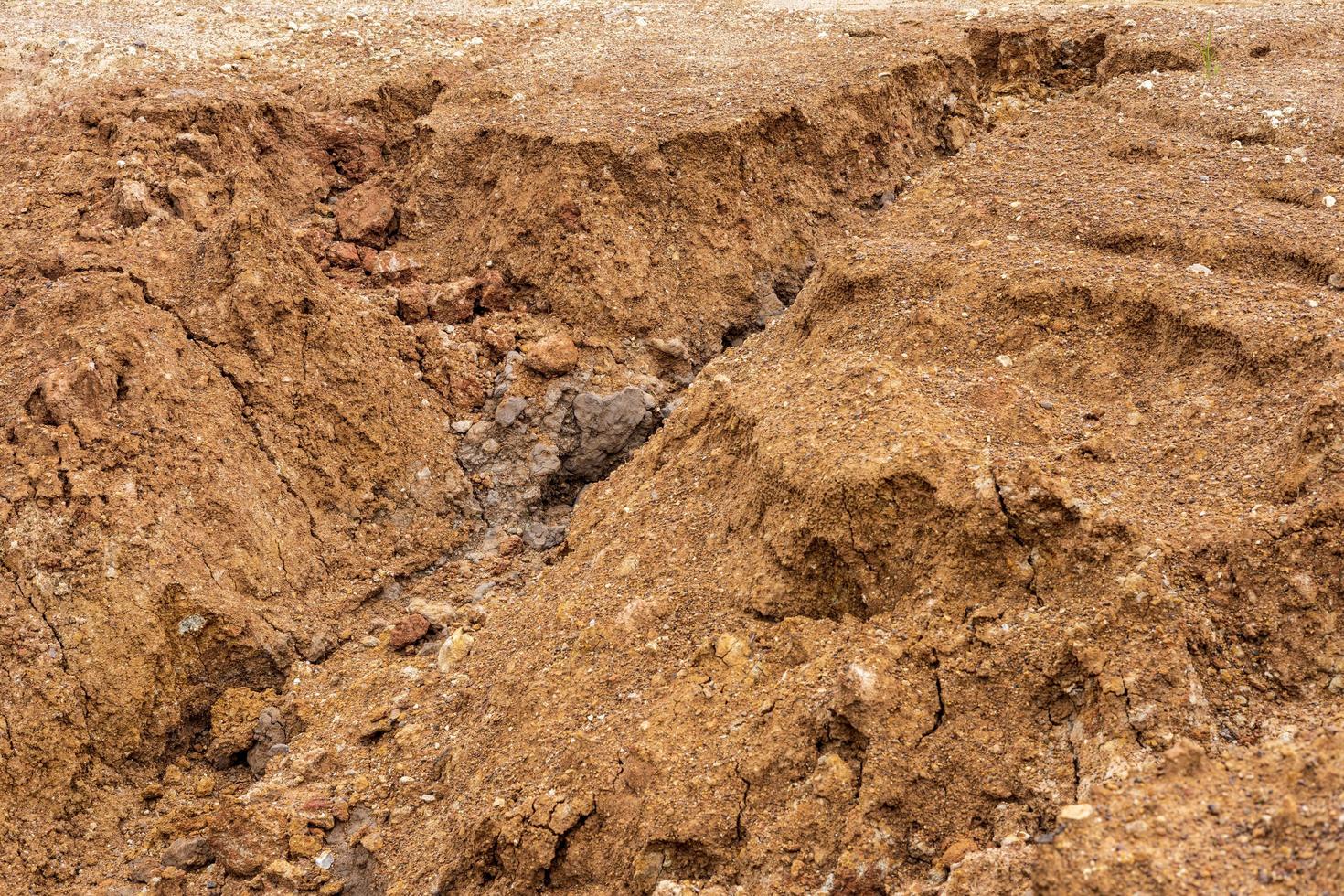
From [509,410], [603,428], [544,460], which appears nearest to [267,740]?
[544,460]

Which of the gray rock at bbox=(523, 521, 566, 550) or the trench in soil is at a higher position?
the trench in soil

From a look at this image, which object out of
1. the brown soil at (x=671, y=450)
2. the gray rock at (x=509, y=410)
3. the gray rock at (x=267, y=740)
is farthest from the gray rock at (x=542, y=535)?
the gray rock at (x=267, y=740)

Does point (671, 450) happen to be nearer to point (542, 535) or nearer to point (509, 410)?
point (542, 535)

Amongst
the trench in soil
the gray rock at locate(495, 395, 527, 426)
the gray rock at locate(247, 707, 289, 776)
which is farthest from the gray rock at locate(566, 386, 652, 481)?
the gray rock at locate(247, 707, 289, 776)

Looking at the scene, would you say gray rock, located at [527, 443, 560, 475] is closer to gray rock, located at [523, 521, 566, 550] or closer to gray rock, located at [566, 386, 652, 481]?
gray rock, located at [566, 386, 652, 481]

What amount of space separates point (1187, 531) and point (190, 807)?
4.14 meters

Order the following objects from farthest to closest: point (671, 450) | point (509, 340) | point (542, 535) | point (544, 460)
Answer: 1. point (509, 340)
2. point (544, 460)
3. point (542, 535)
4. point (671, 450)

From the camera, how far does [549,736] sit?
14.1ft

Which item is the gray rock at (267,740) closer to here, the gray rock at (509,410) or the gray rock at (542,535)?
the gray rock at (542,535)

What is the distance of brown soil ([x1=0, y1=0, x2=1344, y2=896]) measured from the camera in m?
3.54

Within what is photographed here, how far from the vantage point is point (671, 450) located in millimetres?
5566

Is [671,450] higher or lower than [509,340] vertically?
lower

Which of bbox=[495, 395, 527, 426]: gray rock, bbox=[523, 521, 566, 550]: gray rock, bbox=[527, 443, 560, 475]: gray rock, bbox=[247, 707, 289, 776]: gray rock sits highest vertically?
bbox=[495, 395, 527, 426]: gray rock

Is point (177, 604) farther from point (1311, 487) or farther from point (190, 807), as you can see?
point (1311, 487)
